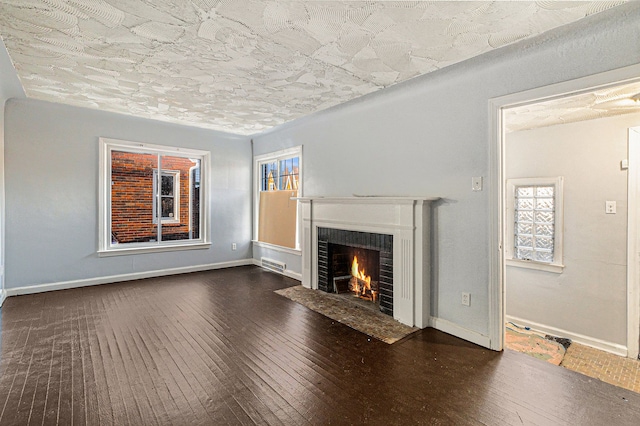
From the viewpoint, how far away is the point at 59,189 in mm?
4480

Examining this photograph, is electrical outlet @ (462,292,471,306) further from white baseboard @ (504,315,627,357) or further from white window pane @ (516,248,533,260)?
white window pane @ (516,248,533,260)

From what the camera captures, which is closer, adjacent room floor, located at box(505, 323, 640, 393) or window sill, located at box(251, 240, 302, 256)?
adjacent room floor, located at box(505, 323, 640, 393)

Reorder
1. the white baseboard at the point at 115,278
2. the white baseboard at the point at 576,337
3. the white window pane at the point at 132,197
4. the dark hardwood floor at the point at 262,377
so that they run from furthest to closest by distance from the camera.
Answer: the white window pane at the point at 132,197, the white baseboard at the point at 115,278, the white baseboard at the point at 576,337, the dark hardwood floor at the point at 262,377

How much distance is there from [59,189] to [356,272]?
14.3ft

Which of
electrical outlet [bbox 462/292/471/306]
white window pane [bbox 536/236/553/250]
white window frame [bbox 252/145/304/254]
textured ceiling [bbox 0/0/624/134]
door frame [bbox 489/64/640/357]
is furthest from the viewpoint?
white window frame [bbox 252/145/304/254]

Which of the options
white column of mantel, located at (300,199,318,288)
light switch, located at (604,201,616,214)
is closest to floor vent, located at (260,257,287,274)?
white column of mantel, located at (300,199,318,288)

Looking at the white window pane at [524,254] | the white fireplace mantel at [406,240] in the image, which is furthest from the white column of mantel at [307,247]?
the white window pane at [524,254]

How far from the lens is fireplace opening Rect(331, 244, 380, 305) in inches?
159

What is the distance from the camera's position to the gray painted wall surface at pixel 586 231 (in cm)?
349

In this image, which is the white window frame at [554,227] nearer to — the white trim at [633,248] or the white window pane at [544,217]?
the white window pane at [544,217]

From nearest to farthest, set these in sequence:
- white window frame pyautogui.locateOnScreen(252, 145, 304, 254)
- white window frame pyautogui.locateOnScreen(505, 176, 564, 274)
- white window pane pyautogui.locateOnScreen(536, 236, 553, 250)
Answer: white window frame pyautogui.locateOnScreen(505, 176, 564, 274), white window pane pyautogui.locateOnScreen(536, 236, 553, 250), white window frame pyautogui.locateOnScreen(252, 145, 304, 254)

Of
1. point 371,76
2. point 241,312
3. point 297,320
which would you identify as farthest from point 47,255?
point 371,76

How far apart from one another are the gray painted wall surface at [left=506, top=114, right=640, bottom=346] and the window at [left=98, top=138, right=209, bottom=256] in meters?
5.32

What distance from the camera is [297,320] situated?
11.3 feet
